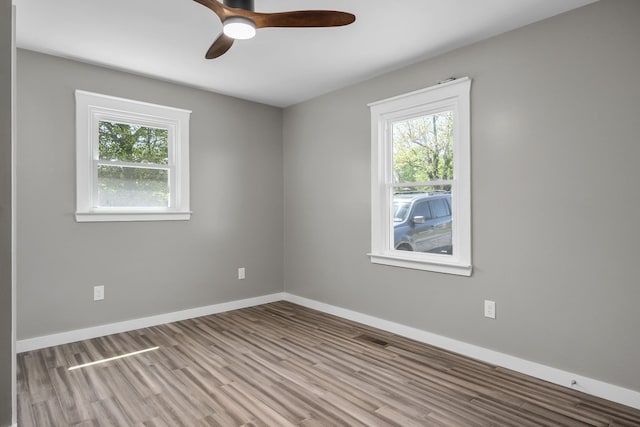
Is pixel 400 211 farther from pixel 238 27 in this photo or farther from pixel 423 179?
pixel 238 27

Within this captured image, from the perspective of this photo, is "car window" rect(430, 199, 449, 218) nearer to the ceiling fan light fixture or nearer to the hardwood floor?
the hardwood floor

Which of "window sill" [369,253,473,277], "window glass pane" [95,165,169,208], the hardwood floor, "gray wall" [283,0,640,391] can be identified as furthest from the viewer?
"window glass pane" [95,165,169,208]

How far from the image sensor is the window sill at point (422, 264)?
10.1 feet

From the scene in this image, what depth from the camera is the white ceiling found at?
2477 mm

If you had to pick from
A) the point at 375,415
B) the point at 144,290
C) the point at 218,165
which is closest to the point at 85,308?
the point at 144,290

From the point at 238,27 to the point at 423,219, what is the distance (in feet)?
Result: 7.56

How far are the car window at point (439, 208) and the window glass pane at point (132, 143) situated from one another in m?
2.81

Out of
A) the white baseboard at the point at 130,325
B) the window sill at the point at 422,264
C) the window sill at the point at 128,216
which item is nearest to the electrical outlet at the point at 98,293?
the white baseboard at the point at 130,325

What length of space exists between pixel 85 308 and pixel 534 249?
12.6ft

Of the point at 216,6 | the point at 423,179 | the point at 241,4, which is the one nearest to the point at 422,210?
the point at 423,179

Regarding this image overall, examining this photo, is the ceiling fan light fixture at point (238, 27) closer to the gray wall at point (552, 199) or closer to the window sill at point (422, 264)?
the gray wall at point (552, 199)

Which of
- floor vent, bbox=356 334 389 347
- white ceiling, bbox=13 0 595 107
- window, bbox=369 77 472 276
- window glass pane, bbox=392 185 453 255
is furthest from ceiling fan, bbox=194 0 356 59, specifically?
floor vent, bbox=356 334 389 347

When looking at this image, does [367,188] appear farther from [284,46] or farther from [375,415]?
[375,415]

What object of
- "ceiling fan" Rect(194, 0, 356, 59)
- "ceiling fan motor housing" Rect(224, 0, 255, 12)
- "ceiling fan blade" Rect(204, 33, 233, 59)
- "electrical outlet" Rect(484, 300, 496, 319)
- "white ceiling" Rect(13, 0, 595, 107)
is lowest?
"electrical outlet" Rect(484, 300, 496, 319)
